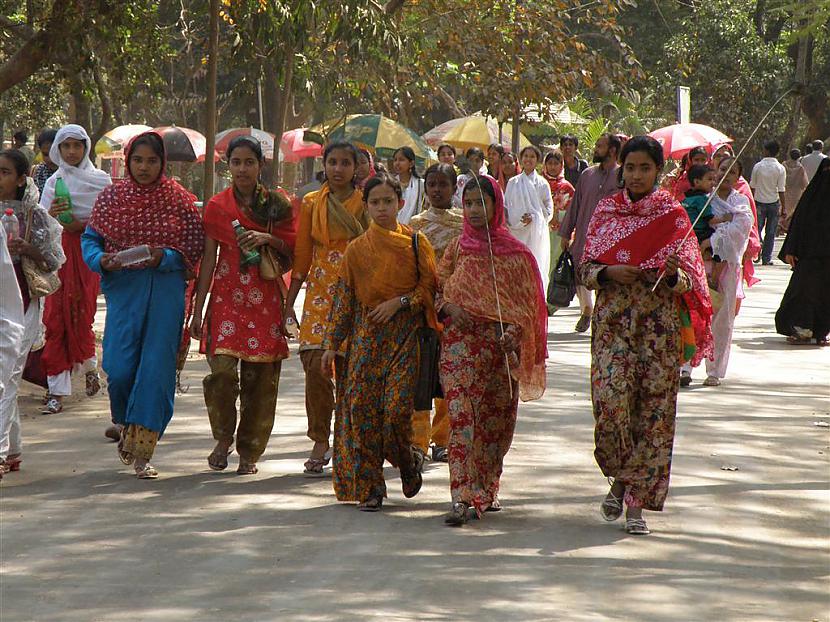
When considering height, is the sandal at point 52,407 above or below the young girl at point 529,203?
below

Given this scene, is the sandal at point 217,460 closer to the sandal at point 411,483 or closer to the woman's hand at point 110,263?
the woman's hand at point 110,263

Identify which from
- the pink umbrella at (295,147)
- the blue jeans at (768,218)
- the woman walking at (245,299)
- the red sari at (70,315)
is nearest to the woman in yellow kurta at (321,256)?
the woman walking at (245,299)

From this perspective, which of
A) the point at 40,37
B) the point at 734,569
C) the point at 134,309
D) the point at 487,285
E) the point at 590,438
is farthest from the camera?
the point at 40,37

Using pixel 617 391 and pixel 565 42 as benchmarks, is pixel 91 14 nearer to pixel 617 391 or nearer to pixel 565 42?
pixel 617 391

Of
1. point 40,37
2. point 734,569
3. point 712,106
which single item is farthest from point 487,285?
point 712,106

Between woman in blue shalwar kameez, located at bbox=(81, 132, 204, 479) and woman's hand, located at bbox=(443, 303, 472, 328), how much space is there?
1.66 meters

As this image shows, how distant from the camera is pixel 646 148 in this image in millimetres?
6406

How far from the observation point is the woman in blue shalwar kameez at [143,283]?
7.43 metres

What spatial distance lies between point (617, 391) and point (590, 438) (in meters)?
2.48

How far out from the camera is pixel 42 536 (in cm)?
621

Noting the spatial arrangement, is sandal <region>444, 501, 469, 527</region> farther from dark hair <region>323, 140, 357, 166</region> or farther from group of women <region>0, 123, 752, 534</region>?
dark hair <region>323, 140, 357, 166</region>

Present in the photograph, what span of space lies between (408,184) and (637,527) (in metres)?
6.18

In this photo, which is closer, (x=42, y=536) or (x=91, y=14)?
(x=42, y=536)

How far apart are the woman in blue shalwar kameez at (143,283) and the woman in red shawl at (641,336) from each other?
2.35m
